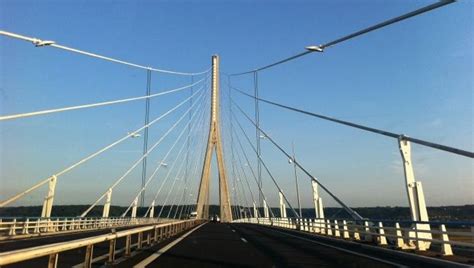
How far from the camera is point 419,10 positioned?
15016 mm

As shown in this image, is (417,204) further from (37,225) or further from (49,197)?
(49,197)

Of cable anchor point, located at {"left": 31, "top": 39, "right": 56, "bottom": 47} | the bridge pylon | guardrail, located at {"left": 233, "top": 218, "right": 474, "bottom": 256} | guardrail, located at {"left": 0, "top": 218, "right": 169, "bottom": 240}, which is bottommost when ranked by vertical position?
guardrail, located at {"left": 233, "top": 218, "right": 474, "bottom": 256}

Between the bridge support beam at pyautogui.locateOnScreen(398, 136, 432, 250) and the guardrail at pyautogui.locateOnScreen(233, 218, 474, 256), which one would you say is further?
the bridge support beam at pyautogui.locateOnScreen(398, 136, 432, 250)

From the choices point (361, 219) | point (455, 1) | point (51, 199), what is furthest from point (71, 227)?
point (455, 1)

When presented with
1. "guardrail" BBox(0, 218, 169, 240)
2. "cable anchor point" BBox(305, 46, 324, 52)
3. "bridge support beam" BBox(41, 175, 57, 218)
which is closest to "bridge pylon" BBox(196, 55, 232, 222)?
"guardrail" BBox(0, 218, 169, 240)

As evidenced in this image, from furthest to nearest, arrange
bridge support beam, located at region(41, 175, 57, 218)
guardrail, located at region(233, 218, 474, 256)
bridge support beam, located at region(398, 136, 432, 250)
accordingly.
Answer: bridge support beam, located at region(41, 175, 57, 218)
bridge support beam, located at region(398, 136, 432, 250)
guardrail, located at region(233, 218, 474, 256)

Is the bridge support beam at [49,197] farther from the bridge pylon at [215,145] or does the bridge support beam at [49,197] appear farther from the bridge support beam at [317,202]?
the bridge pylon at [215,145]

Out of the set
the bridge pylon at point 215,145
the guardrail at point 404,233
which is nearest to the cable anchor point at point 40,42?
the guardrail at point 404,233

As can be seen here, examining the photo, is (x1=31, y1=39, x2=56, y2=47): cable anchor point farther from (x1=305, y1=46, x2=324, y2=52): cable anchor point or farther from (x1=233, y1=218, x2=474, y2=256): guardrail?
(x1=233, y1=218, x2=474, y2=256): guardrail

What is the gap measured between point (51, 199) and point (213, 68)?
39113mm

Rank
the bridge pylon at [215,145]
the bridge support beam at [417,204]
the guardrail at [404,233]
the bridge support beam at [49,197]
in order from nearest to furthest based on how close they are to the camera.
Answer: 1. the guardrail at [404,233]
2. the bridge support beam at [417,204]
3. the bridge support beam at [49,197]
4. the bridge pylon at [215,145]

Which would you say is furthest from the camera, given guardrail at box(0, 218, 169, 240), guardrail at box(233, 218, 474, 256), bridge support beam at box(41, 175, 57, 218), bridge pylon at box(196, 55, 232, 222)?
bridge pylon at box(196, 55, 232, 222)

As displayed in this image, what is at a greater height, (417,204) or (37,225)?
(37,225)

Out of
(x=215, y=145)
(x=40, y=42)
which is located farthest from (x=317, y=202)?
(x=215, y=145)
